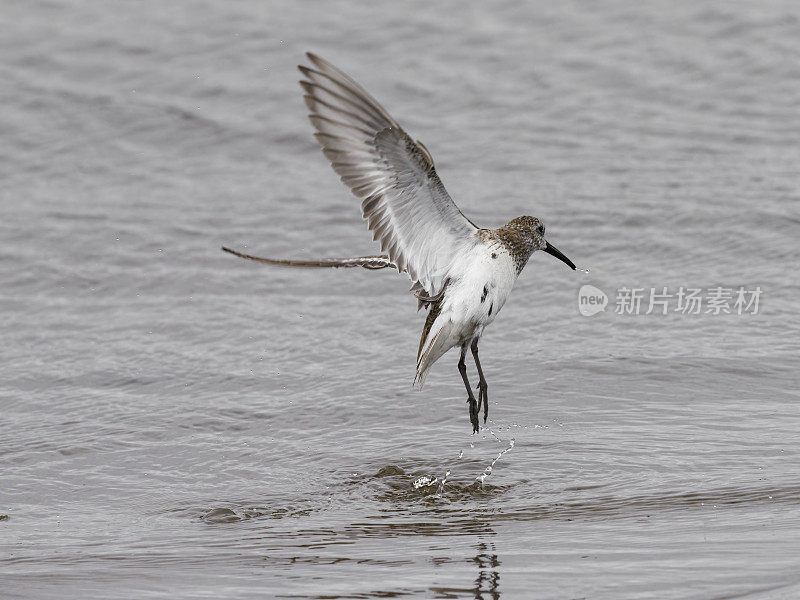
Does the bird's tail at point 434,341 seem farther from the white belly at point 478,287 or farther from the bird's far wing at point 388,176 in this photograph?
the bird's far wing at point 388,176

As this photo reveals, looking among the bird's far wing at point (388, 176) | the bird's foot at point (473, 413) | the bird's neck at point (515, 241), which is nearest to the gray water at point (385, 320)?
the bird's foot at point (473, 413)

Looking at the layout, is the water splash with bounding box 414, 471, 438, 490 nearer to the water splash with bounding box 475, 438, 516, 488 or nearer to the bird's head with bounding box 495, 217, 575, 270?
the water splash with bounding box 475, 438, 516, 488

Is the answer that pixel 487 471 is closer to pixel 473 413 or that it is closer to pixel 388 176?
pixel 473 413

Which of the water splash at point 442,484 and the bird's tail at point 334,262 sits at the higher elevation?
the bird's tail at point 334,262

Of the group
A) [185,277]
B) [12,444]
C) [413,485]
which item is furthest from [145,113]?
[413,485]

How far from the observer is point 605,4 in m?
15.3

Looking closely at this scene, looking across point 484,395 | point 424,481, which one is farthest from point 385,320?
point 424,481

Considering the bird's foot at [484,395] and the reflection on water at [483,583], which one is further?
the bird's foot at [484,395]

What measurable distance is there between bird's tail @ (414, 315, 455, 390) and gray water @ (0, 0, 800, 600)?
0.57 meters

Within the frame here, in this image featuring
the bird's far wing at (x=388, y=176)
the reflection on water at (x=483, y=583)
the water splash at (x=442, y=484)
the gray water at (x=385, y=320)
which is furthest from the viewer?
the water splash at (x=442, y=484)

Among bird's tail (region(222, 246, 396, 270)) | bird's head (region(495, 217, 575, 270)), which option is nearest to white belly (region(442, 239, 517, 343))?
bird's head (region(495, 217, 575, 270))

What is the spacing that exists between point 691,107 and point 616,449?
689 centimetres

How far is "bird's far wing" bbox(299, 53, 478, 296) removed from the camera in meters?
6.09

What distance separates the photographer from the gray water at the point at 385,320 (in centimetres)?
580
